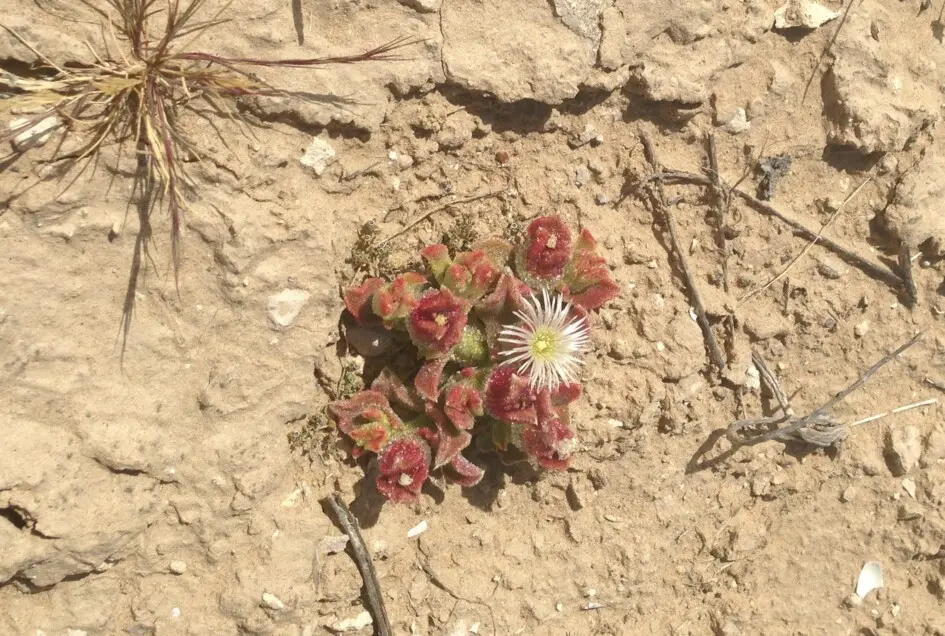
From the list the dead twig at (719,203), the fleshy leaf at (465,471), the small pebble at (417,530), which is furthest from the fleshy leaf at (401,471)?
the dead twig at (719,203)

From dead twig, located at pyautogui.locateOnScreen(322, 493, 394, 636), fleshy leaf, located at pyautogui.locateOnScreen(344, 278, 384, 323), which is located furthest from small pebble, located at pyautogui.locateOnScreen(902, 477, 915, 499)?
fleshy leaf, located at pyautogui.locateOnScreen(344, 278, 384, 323)

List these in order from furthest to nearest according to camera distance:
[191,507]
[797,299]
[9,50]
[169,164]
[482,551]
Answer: [797,299] → [482,551] → [191,507] → [169,164] → [9,50]

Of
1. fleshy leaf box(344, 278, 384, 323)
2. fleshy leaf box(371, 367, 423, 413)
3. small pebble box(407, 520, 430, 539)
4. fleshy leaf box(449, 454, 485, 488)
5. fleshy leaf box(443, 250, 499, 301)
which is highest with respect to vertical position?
fleshy leaf box(443, 250, 499, 301)

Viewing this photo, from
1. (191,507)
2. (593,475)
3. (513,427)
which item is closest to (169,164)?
(191,507)

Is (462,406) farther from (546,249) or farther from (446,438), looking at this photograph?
(546,249)

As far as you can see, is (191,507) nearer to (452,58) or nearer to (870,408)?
(452,58)

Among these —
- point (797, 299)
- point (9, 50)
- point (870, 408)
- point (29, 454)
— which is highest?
point (9, 50)

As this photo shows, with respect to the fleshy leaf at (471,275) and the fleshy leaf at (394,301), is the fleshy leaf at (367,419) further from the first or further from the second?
the fleshy leaf at (471,275)

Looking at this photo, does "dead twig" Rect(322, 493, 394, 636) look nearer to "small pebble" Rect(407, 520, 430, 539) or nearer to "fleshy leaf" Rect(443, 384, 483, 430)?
"small pebble" Rect(407, 520, 430, 539)
